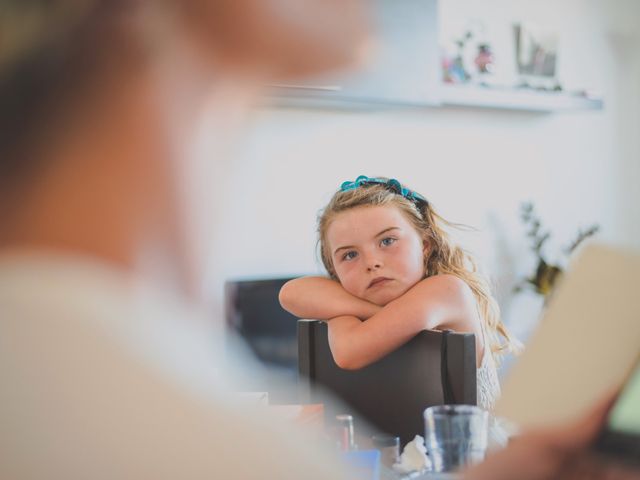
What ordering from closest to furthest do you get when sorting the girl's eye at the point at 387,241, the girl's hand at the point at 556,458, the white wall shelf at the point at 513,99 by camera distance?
the girl's hand at the point at 556,458, the girl's eye at the point at 387,241, the white wall shelf at the point at 513,99

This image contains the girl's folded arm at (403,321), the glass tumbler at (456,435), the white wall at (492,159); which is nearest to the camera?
the glass tumbler at (456,435)

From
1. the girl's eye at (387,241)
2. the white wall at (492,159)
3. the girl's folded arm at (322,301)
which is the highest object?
the white wall at (492,159)

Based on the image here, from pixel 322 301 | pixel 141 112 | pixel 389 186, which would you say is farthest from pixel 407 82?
pixel 141 112

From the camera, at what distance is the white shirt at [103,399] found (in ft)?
1.81

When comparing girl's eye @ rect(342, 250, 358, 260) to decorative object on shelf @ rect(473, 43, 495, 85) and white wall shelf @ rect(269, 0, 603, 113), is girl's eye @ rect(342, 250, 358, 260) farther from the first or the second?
decorative object on shelf @ rect(473, 43, 495, 85)

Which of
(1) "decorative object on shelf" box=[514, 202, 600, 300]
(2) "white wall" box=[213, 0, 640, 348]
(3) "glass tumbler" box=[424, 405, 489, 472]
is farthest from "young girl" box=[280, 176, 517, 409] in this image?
(1) "decorative object on shelf" box=[514, 202, 600, 300]

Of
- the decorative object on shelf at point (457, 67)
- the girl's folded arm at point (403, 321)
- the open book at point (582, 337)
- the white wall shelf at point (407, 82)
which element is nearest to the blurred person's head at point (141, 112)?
the open book at point (582, 337)

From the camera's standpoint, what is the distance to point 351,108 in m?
4.05

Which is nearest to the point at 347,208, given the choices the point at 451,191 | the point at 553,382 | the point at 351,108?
the point at 553,382

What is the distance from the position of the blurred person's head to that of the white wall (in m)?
3.00

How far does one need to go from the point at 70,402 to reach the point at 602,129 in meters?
4.80

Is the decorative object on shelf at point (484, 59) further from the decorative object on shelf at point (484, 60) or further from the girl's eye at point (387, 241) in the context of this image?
the girl's eye at point (387, 241)

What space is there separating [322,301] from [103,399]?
4.29ft

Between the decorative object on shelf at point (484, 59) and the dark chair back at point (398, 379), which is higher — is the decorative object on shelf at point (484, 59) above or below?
above
